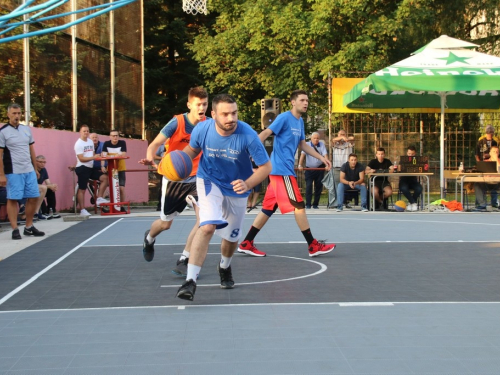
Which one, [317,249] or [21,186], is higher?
[21,186]

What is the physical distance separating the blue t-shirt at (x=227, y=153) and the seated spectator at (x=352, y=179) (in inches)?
452

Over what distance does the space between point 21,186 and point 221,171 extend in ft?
19.3

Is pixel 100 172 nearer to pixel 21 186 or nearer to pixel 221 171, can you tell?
pixel 21 186

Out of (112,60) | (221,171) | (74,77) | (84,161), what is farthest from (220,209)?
(112,60)

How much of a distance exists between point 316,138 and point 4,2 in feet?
26.3

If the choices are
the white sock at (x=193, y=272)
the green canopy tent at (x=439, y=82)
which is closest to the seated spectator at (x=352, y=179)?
the green canopy tent at (x=439, y=82)

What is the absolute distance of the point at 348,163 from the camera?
18.5 meters

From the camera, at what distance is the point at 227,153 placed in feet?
22.8

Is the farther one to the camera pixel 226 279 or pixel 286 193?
pixel 286 193

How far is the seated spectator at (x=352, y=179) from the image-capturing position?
18.4 meters

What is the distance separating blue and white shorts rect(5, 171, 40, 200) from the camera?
1188 cm

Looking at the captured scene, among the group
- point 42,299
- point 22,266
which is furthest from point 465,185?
point 42,299

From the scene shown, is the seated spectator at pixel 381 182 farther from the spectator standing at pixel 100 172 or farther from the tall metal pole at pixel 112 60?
the tall metal pole at pixel 112 60

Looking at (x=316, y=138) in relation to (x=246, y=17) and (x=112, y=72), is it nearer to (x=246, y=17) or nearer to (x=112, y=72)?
(x=112, y=72)
